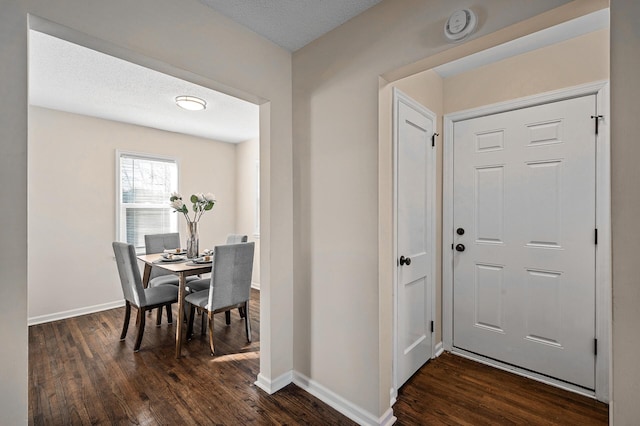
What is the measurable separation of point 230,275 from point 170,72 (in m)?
1.76

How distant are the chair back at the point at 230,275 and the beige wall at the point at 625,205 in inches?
97.1

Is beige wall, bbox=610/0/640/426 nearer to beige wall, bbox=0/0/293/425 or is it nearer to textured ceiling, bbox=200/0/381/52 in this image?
textured ceiling, bbox=200/0/381/52

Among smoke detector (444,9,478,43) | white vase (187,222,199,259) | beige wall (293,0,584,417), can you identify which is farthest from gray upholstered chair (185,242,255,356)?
smoke detector (444,9,478,43)

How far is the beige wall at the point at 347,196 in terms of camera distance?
1.65 m

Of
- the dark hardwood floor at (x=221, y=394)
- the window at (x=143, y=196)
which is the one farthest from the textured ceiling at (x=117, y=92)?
the dark hardwood floor at (x=221, y=394)

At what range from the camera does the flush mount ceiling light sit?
312 cm

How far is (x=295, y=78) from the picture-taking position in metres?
2.17

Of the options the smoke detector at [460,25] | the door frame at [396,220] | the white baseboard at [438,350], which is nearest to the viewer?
the smoke detector at [460,25]

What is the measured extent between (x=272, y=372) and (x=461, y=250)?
1847mm

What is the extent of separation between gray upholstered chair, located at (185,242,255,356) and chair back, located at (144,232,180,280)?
1.18 metres

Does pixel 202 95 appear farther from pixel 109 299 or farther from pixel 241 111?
pixel 109 299

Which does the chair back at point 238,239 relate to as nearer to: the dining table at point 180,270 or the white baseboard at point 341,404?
the dining table at point 180,270

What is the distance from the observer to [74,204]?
3656 mm

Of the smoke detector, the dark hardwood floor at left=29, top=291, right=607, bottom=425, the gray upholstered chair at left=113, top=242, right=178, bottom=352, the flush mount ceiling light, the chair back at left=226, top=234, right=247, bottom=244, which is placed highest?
the flush mount ceiling light
